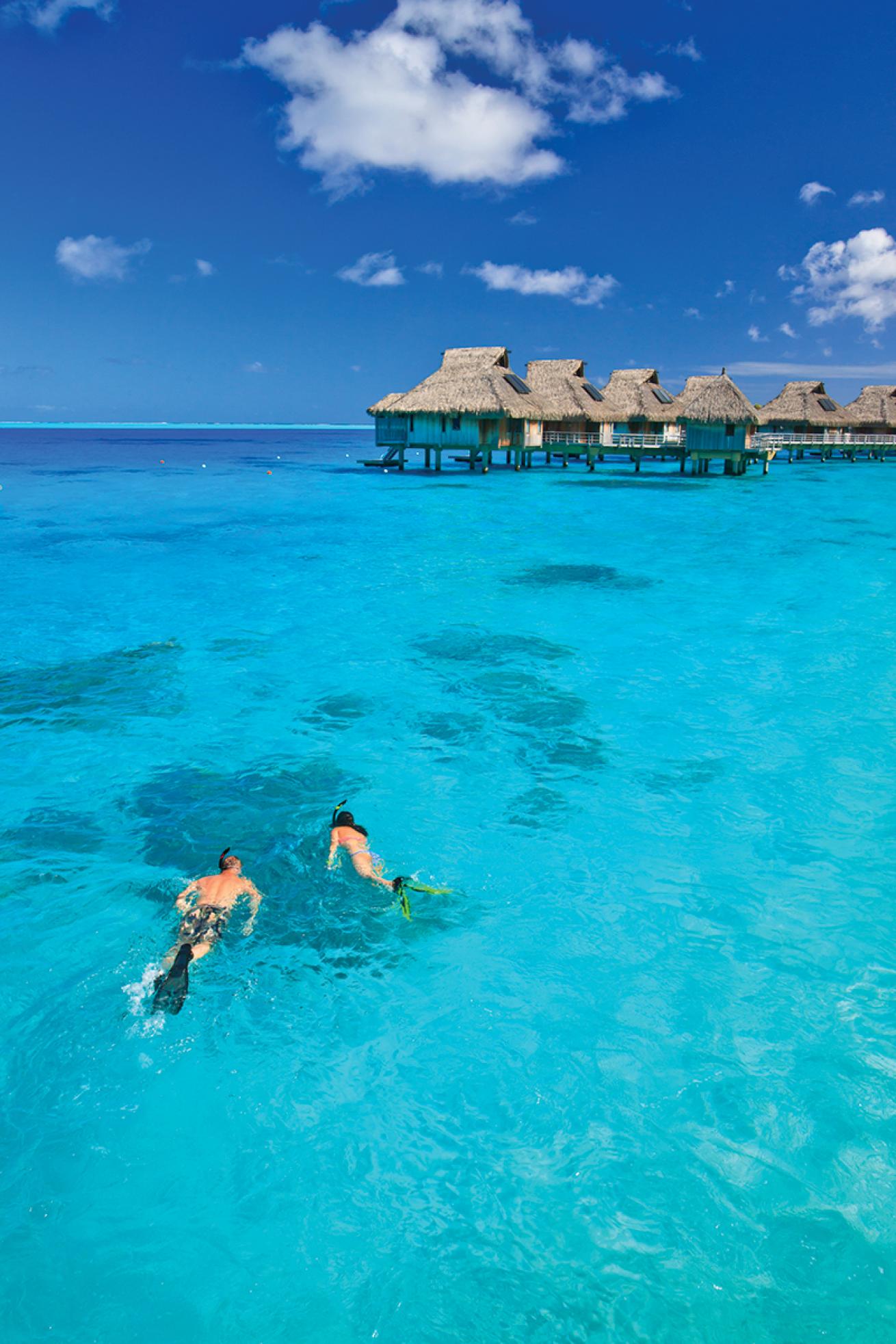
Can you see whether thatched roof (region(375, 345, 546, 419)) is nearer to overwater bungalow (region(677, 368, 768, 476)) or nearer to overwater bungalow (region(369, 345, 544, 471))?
overwater bungalow (region(369, 345, 544, 471))

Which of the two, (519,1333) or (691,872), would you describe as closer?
(519,1333)

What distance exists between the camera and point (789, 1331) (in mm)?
3559

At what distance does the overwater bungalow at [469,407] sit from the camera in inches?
1599

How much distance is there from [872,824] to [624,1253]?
5117 mm

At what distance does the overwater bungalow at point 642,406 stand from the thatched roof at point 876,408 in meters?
19.0

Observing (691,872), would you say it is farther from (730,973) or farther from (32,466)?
(32,466)

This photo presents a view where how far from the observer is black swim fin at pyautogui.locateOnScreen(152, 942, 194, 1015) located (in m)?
5.33

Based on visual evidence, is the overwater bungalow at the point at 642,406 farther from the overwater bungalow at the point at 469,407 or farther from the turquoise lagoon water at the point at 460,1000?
the turquoise lagoon water at the point at 460,1000

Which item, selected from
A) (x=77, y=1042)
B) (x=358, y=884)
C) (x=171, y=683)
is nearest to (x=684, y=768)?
(x=358, y=884)

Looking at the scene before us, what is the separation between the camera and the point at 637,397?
5159 cm

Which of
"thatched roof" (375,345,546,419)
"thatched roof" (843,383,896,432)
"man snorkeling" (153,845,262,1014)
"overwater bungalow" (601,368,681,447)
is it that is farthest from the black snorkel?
"thatched roof" (843,383,896,432)

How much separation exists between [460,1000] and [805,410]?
65.4 meters

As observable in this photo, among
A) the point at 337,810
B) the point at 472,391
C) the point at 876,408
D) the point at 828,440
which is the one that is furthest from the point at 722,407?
the point at 337,810

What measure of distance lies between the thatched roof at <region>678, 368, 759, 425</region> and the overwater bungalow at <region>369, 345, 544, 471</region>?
831cm
